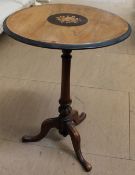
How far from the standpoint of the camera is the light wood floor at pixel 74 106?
5.45ft

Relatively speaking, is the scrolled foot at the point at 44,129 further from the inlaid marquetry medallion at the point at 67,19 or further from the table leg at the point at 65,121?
the inlaid marquetry medallion at the point at 67,19

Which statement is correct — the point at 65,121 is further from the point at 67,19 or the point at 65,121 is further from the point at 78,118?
the point at 67,19

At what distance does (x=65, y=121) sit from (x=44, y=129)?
16 centimetres

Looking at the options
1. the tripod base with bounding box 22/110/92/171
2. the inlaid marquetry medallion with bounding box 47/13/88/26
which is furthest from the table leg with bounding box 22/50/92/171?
the inlaid marquetry medallion with bounding box 47/13/88/26

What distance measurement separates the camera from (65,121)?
5.62 ft

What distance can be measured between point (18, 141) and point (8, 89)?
26.0 inches

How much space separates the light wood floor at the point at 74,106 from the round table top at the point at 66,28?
735 mm

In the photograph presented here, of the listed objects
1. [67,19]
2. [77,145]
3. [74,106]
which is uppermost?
[67,19]

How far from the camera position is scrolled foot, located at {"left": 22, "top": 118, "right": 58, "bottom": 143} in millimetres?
1751

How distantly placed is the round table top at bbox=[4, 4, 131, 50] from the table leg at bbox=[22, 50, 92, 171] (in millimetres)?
170

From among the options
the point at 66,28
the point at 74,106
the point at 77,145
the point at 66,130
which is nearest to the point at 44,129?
the point at 66,130

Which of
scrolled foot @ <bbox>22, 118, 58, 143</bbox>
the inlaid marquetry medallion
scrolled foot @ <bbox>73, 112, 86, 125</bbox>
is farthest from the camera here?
scrolled foot @ <bbox>73, 112, 86, 125</bbox>

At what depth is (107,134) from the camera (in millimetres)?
1883

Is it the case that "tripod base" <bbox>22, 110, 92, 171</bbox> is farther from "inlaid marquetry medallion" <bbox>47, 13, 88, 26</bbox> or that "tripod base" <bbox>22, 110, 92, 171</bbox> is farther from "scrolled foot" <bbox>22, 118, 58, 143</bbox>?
"inlaid marquetry medallion" <bbox>47, 13, 88, 26</bbox>
